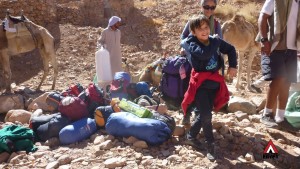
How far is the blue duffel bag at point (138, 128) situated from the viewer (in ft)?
14.5

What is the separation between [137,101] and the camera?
5504 millimetres

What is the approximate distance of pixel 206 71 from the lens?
4.10m

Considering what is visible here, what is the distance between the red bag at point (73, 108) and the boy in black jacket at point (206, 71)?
167 cm

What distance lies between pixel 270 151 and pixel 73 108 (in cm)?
258

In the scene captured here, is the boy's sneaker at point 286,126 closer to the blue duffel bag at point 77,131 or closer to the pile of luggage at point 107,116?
the pile of luggage at point 107,116

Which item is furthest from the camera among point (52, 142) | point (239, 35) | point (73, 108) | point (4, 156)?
point (239, 35)

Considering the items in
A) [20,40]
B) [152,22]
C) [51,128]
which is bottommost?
[51,128]

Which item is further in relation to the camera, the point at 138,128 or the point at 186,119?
the point at 186,119

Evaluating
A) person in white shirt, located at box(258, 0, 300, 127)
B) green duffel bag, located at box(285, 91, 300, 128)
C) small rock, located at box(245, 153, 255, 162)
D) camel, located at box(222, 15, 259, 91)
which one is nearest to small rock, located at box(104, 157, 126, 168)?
small rock, located at box(245, 153, 255, 162)

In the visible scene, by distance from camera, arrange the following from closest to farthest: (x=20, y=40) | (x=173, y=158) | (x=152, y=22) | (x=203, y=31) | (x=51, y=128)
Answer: (x=203, y=31)
(x=173, y=158)
(x=51, y=128)
(x=20, y=40)
(x=152, y=22)

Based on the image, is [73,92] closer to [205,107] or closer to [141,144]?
[141,144]

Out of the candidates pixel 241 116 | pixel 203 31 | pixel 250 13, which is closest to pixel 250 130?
pixel 241 116

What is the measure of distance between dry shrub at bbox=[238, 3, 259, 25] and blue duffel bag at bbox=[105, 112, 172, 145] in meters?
11.4

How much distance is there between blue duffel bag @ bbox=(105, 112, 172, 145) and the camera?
4418 mm
